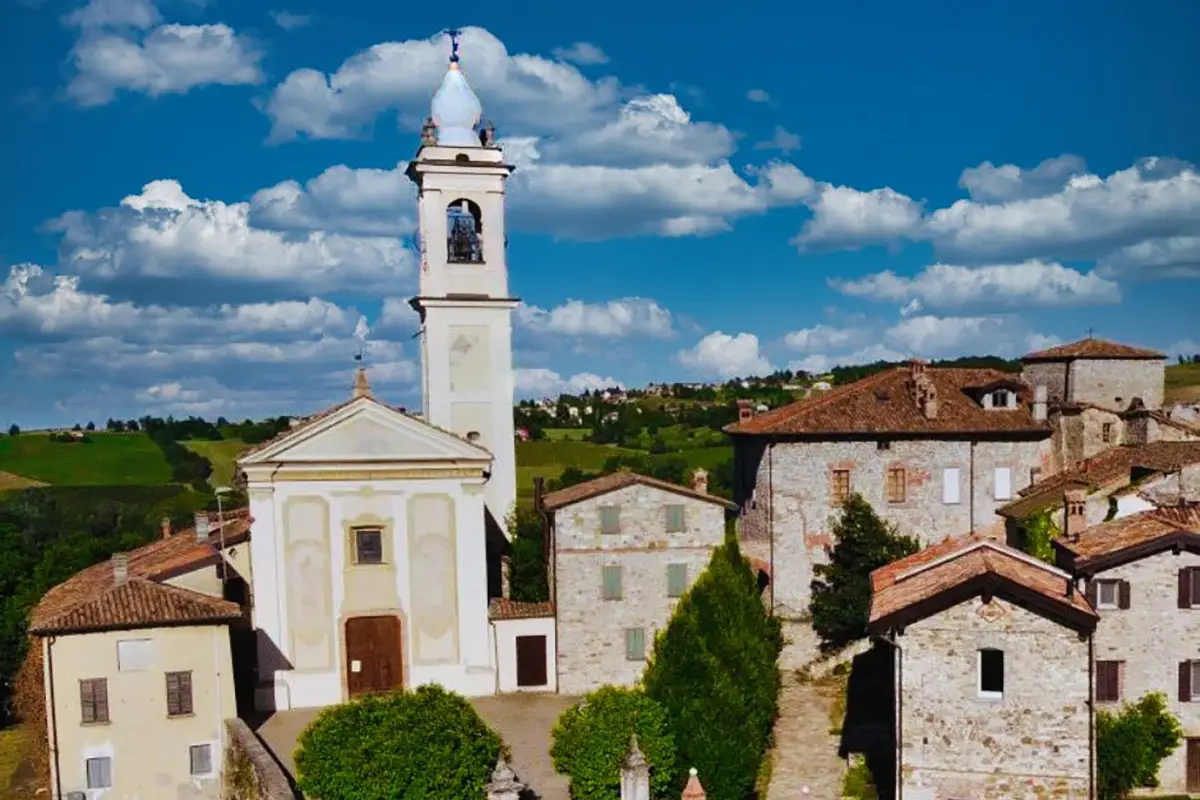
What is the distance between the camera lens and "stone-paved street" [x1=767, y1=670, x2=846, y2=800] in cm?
2639

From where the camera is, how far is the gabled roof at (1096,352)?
40.6 meters

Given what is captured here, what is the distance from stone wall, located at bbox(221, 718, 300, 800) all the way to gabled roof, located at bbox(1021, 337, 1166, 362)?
3260cm

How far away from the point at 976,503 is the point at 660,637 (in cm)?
1403

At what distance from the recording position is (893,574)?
2669 cm

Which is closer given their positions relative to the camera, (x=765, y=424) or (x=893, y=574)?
(x=893, y=574)

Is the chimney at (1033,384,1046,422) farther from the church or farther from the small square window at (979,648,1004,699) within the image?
the church

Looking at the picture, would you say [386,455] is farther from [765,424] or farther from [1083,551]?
[1083,551]

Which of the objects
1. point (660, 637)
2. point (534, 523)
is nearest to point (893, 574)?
point (660, 637)

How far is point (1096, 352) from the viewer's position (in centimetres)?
4075

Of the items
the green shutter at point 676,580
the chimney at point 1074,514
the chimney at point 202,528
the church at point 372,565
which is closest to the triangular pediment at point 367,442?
the church at point 372,565

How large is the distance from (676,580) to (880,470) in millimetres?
9422

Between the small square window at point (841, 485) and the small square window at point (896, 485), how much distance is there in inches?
60.3

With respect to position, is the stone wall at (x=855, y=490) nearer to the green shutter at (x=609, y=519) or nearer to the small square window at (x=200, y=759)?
the green shutter at (x=609, y=519)

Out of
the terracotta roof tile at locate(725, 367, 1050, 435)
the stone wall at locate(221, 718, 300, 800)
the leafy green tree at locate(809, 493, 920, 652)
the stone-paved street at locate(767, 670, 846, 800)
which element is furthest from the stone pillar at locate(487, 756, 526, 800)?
the terracotta roof tile at locate(725, 367, 1050, 435)
